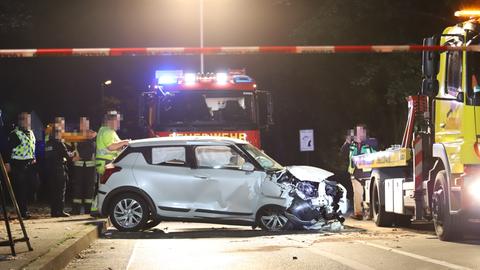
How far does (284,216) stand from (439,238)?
8.31 ft

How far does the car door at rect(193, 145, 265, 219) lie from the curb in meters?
1.72

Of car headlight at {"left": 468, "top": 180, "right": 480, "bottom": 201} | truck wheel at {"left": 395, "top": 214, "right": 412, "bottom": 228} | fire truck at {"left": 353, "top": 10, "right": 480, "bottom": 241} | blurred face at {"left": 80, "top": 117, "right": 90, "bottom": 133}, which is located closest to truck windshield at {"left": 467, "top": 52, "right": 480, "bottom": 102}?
fire truck at {"left": 353, "top": 10, "right": 480, "bottom": 241}

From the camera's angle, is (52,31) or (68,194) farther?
(52,31)

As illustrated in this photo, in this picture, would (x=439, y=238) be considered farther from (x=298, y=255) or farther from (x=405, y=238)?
(x=298, y=255)

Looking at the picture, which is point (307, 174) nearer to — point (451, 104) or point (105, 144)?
point (451, 104)

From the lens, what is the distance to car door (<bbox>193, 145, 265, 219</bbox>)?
13.5 metres

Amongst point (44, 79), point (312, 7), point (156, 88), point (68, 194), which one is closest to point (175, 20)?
point (44, 79)

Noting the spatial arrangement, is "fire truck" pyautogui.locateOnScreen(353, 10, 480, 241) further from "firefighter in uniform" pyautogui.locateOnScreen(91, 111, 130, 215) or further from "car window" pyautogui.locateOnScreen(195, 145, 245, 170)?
"firefighter in uniform" pyautogui.locateOnScreen(91, 111, 130, 215)

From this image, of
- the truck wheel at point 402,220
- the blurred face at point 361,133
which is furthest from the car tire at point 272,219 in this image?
the blurred face at point 361,133

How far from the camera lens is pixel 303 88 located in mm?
34344

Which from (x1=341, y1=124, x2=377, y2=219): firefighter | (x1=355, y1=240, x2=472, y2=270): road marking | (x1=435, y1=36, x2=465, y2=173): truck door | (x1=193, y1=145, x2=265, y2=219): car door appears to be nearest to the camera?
(x1=355, y1=240, x2=472, y2=270): road marking

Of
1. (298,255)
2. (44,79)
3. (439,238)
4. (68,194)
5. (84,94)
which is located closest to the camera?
(298,255)

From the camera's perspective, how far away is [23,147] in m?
15.7

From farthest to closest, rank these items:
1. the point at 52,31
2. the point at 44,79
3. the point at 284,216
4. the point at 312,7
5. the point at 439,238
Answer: the point at 44,79 < the point at 52,31 < the point at 312,7 < the point at 284,216 < the point at 439,238
